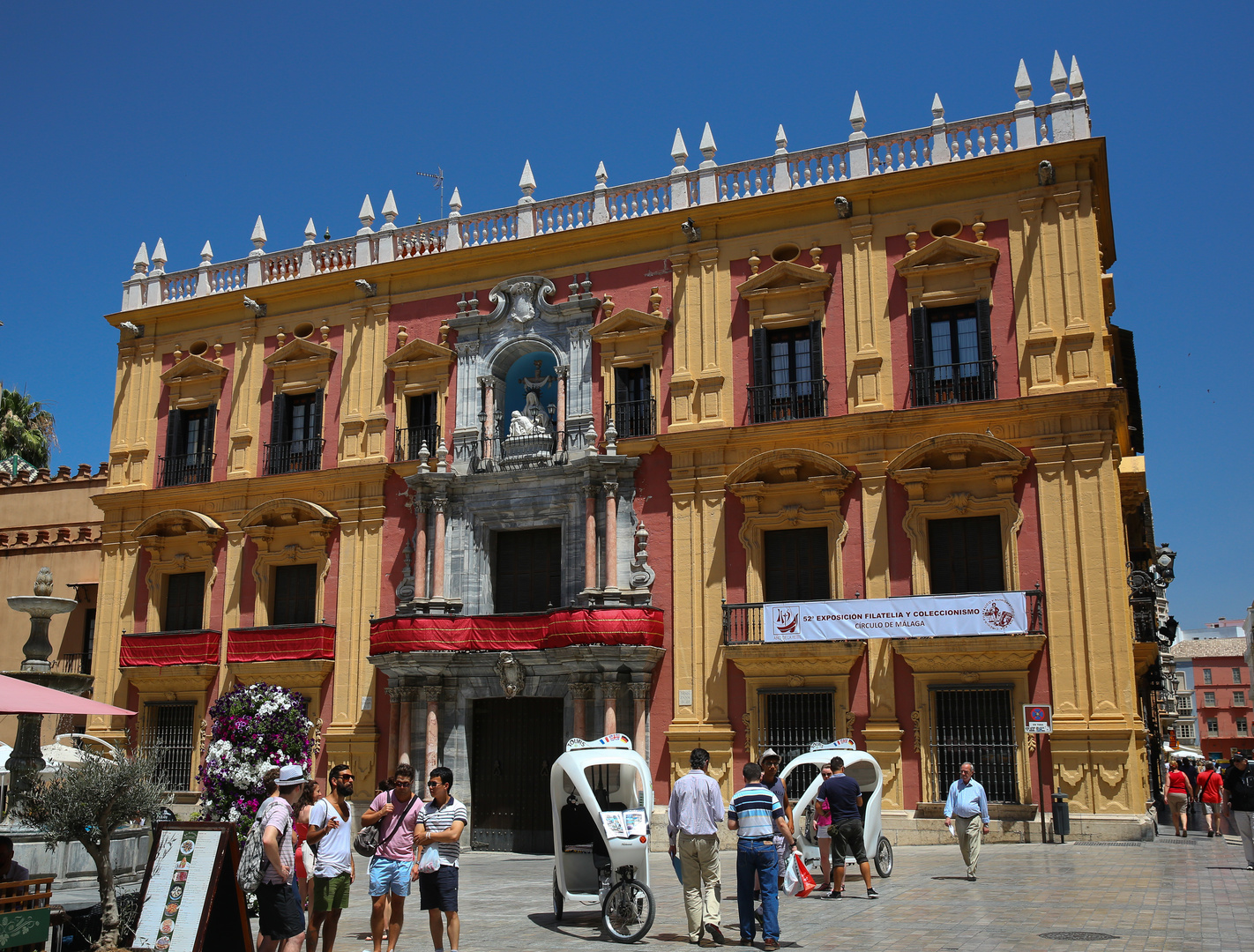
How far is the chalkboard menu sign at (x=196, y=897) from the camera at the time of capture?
905cm

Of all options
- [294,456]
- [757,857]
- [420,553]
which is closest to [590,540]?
[420,553]

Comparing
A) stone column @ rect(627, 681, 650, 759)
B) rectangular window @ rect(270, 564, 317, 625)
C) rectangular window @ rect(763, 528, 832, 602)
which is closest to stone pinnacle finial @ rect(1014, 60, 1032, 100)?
rectangular window @ rect(763, 528, 832, 602)

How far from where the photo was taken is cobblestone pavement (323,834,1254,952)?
35.1 feet

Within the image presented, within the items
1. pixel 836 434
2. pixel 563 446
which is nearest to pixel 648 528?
pixel 563 446

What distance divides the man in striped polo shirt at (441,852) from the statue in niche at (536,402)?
15.1m

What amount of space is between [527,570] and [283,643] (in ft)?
18.9

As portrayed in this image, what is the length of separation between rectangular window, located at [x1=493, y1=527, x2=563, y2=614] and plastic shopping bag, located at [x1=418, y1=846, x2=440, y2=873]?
554 inches

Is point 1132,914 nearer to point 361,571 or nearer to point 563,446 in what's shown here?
point 563,446

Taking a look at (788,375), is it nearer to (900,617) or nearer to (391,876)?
(900,617)

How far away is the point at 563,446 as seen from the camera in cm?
2477

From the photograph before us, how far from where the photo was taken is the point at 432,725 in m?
23.5

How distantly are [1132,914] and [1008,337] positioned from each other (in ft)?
40.1

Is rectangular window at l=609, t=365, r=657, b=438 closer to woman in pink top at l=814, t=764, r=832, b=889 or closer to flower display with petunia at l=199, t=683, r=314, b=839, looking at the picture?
flower display with petunia at l=199, t=683, r=314, b=839

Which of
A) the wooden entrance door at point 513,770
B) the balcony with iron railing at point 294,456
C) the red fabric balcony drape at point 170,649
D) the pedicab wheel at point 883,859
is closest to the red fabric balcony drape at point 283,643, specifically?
the red fabric balcony drape at point 170,649
